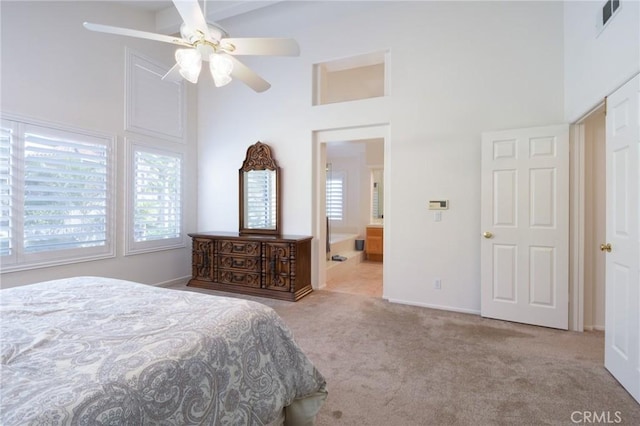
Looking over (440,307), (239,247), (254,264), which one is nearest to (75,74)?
(239,247)

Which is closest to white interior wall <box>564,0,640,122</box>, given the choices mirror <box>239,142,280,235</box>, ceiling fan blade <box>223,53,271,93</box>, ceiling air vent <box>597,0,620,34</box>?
ceiling air vent <box>597,0,620,34</box>

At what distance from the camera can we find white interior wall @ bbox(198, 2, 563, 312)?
323 centimetres

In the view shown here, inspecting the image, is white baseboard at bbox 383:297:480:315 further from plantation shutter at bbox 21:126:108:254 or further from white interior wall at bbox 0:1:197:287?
plantation shutter at bbox 21:126:108:254

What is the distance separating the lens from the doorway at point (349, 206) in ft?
13.7

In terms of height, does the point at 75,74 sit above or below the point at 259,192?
above

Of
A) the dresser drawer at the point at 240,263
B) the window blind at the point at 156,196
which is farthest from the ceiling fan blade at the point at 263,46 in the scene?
the window blind at the point at 156,196

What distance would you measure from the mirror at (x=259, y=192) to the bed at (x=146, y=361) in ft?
8.86

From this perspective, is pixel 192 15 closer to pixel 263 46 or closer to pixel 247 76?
pixel 263 46

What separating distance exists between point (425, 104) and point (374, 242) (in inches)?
144

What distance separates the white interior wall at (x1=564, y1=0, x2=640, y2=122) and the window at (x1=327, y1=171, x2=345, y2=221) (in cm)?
496

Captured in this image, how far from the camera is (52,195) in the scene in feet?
10.4

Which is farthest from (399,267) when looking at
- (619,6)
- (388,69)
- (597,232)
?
(619,6)

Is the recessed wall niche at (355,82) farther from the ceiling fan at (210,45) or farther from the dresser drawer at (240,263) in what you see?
the ceiling fan at (210,45)

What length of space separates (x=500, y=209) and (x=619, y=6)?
A: 1780mm
